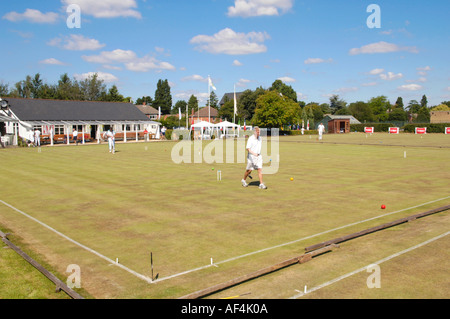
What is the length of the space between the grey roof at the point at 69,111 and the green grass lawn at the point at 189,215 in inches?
1490

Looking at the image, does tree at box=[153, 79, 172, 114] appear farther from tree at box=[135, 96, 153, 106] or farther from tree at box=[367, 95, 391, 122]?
tree at box=[367, 95, 391, 122]

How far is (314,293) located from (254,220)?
14.4 ft

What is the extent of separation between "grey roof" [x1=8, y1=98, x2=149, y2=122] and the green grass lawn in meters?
37.9

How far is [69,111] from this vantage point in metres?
57.8

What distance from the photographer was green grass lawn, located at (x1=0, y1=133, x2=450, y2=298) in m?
6.85

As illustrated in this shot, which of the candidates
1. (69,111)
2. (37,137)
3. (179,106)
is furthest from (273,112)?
(179,106)

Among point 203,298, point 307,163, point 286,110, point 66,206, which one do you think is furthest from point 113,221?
point 286,110

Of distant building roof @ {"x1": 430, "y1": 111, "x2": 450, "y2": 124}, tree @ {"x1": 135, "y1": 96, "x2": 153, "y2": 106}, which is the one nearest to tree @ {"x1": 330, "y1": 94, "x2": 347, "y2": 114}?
distant building roof @ {"x1": 430, "y1": 111, "x2": 450, "y2": 124}

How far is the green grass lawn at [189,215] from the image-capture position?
270 inches

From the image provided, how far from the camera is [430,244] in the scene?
7953 mm

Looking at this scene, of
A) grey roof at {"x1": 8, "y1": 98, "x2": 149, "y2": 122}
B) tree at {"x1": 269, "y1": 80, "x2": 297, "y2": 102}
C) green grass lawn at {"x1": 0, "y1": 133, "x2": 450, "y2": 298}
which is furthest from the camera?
tree at {"x1": 269, "y1": 80, "x2": 297, "y2": 102}

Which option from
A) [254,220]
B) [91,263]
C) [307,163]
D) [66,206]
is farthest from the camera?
[307,163]

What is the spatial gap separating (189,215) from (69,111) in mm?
53236
